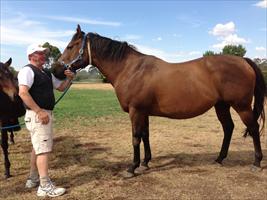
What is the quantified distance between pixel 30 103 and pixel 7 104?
5.95ft

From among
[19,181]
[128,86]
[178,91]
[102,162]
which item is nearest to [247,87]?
[178,91]

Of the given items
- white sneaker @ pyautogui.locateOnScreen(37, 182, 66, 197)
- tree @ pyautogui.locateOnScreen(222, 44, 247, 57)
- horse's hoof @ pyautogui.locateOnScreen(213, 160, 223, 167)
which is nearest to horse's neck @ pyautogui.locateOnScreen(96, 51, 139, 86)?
white sneaker @ pyautogui.locateOnScreen(37, 182, 66, 197)

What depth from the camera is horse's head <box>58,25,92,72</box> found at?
493 centimetres

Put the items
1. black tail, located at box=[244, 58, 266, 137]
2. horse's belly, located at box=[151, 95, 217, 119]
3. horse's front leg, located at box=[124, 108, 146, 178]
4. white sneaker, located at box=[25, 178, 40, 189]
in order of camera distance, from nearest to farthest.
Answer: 1. white sneaker, located at box=[25, 178, 40, 189]
2. horse's front leg, located at box=[124, 108, 146, 178]
3. horse's belly, located at box=[151, 95, 217, 119]
4. black tail, located at box=[244, 58, 266, 137]

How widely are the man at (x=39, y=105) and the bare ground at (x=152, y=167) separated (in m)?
0.40

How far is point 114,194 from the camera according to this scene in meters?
4.15

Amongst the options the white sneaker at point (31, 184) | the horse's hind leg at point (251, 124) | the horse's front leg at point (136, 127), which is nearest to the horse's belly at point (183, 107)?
the horse's front leg at point (136, 127)

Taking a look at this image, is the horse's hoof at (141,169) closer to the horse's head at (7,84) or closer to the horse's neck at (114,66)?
the horse's neck at (114,66)

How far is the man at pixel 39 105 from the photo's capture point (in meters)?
3.73

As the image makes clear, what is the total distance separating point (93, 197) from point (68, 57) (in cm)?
224

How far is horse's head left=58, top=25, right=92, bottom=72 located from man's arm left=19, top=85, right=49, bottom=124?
4.24 feet

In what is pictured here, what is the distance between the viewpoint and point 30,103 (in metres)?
3.69

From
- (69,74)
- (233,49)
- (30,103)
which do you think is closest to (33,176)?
(30,103)

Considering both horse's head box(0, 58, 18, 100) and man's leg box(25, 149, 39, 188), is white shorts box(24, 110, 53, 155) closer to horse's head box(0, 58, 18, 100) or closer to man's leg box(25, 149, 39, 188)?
man's leg box(25, 149, 39, 188)
